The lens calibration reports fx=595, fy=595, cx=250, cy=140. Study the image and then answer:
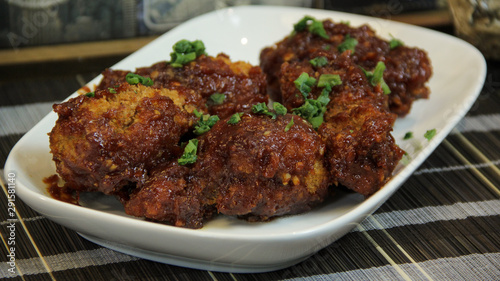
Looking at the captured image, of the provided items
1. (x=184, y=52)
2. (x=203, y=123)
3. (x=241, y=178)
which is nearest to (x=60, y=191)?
(x=203, y=123)

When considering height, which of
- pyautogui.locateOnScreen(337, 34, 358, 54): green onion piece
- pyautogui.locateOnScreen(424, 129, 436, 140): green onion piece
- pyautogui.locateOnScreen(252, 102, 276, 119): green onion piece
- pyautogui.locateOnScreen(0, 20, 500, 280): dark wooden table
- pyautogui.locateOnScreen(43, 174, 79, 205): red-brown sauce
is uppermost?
pyautogui.locateOnScreen(252, 102, 276, 119): green onion piece

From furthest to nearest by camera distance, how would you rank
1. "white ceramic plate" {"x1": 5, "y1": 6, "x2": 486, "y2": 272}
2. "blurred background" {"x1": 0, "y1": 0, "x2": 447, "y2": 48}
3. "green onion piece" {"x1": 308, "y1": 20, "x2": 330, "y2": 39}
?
1. "blurred background" {"x1": 0, "y1": 0, "x2": 447, "y2": 48}
2. "green onion piece" {"x1": 308, "y1": 20, "x2": 330, "y2": 39}
3. "white ceramic plate" {"x1": 5, "y1": 6, "x2": 486, "y2": 272}

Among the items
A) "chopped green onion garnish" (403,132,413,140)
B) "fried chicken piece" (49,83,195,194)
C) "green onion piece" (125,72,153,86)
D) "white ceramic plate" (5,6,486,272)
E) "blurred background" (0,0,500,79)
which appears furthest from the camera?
"blurred background" (0,0,500,79)

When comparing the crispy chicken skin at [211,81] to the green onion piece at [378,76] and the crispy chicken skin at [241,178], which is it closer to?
the crispy chicken skin at [241,178]

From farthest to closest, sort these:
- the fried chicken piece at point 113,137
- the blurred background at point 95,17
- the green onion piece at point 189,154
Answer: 1. the blurred background at point 95,17
2. the green onion piece at point 189,154
3. the fried chicken piece at point 113,137

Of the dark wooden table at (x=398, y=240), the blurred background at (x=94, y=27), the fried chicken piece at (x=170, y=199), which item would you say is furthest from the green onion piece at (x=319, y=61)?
the blurred background at (x=94, y=27)

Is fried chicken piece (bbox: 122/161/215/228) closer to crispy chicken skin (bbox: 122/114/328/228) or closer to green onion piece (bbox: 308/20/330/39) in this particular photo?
crispy chicken skin (bbox: 122/114/328/228)

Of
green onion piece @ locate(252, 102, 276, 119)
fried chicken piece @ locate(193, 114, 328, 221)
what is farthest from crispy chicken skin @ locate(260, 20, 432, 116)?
fried chicken piece @ locate(193, 114, 328, 221)
